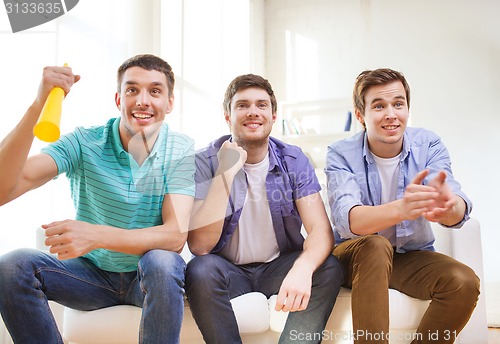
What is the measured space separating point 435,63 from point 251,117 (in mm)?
2646

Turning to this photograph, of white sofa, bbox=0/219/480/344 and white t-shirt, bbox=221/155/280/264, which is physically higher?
white t-shirt, bbox=221/155/280/264

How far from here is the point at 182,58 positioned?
2703 mm

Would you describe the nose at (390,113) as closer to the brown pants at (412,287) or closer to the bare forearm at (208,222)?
the brown pants at (412,287)

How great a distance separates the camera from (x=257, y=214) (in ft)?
4.75

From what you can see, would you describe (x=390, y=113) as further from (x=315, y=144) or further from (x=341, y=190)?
(x=315, y=144)

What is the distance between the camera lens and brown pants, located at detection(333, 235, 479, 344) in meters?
1.15

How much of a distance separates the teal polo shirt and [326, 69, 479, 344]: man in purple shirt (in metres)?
0.45

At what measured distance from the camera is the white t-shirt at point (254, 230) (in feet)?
4.61

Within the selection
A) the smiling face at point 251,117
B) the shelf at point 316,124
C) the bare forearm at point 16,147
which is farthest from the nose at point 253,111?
the shelf at point 316,124

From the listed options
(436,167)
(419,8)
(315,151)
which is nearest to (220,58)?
→ (315,151)

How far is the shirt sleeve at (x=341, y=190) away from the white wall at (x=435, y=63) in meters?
2.37

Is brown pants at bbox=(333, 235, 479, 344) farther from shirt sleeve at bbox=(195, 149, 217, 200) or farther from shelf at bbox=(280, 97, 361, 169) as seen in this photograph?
shelf at bbox=(280, 97, 361, 169)

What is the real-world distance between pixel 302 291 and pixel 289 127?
2.69 metres

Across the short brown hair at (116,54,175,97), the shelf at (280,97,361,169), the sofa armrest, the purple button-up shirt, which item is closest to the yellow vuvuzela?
the short brown hair at (116,54,175,97)
